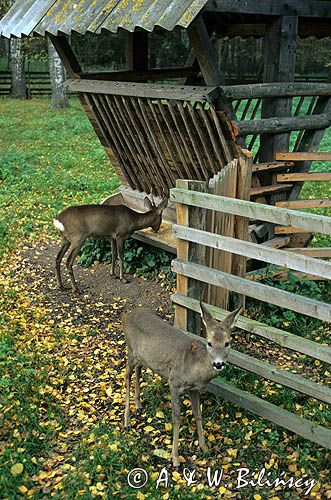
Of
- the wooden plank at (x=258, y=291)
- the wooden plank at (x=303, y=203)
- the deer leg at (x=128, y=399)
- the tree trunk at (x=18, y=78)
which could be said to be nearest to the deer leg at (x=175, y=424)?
the deer leg at (x=128, y=399)

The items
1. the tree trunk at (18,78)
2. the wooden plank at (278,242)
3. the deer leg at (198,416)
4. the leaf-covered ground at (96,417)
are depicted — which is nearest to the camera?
the leaf-covered ground at (96,417)

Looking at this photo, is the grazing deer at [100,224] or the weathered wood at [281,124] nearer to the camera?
the weathered wood at [281,124]

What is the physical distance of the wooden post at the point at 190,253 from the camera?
5527 millimetres

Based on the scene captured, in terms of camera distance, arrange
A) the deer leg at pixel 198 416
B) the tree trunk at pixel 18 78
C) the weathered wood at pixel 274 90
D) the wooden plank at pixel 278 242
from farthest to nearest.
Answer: the tree trunk at pixel 18 78, the wooden plank at pixel 278 242, the weathered wood at pixel 274 90, the deer leg at pixel 198 416

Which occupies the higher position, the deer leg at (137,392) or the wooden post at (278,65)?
the wooden post at (278,65)

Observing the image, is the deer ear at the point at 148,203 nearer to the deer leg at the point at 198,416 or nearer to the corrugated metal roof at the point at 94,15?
the corrugated metal roof at the point at 94,15

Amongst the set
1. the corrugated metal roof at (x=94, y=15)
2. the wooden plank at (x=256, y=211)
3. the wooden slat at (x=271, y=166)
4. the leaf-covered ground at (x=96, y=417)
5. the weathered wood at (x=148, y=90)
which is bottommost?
the leaf-covered ground at (x=96, y=417)

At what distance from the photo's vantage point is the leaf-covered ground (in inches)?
177

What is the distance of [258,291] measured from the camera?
16.2 feet

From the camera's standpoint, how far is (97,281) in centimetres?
845

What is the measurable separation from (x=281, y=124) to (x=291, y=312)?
2.23m

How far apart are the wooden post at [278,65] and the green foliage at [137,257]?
6.50ft

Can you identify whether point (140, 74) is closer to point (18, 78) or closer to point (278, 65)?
point (278, 65)

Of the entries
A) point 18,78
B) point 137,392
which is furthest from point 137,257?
point 18,78
